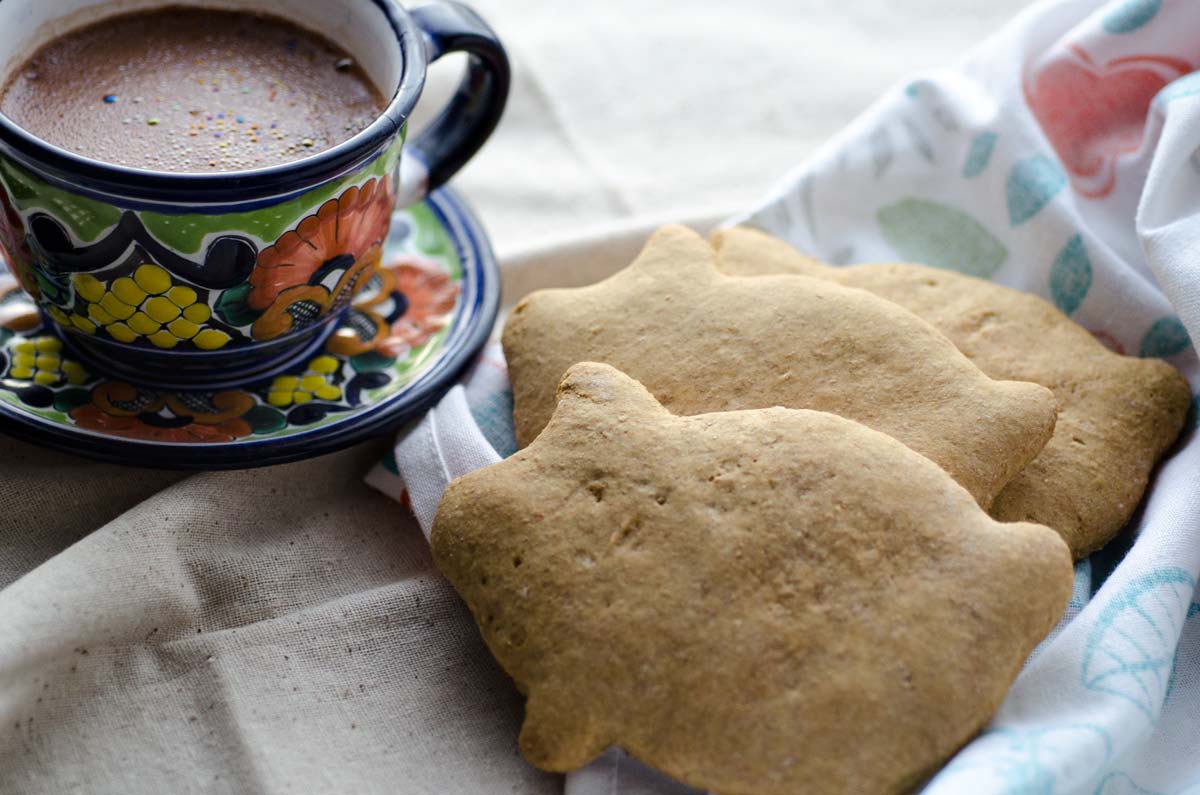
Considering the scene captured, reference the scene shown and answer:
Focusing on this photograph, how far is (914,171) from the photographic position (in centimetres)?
150

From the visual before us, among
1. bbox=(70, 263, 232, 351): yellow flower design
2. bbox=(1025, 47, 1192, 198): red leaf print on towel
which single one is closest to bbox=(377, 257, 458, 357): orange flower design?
bbox=(70, 263, 232, 351): yellow flower design

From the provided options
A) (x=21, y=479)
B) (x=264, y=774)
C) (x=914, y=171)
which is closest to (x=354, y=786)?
(x=264, y=774)

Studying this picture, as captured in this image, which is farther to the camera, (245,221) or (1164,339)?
(1164,339)

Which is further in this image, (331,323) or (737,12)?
(737,12)

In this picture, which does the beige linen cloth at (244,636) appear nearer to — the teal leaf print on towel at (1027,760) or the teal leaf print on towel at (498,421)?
the teal leaf print on towel at (498,421)

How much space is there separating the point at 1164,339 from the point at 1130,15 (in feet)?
1.31

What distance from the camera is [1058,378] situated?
1.21 meters

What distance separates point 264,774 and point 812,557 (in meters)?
0.49

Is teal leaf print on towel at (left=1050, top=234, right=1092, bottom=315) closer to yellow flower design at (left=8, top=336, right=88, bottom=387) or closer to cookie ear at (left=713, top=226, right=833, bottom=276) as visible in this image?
cookie ear at (left=713, top=226, right=833, bottom=276)

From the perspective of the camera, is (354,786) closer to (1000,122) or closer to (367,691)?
(367,691)

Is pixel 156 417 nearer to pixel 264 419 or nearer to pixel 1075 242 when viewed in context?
pixel 264 419

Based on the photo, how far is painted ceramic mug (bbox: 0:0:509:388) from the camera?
3.43ft

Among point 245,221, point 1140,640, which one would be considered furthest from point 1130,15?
point 245,221

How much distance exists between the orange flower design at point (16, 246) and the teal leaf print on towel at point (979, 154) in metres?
1.08
